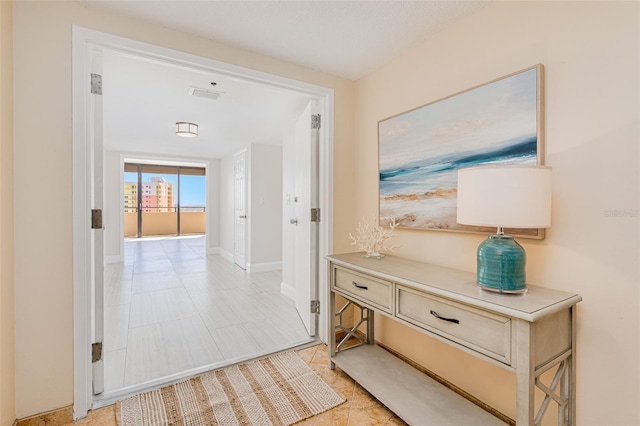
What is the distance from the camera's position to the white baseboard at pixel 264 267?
4980 millimetres

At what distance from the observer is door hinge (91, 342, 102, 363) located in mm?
1671

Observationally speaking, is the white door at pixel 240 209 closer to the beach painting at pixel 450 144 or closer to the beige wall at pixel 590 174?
the beach painting at pixel 450 144

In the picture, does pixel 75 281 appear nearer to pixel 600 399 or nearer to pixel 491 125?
pixel 491 125

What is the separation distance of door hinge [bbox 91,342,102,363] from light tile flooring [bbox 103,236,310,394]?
9.8 inches

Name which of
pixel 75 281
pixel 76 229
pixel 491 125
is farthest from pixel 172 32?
pixel 491 125

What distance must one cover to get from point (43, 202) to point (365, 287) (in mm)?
1801

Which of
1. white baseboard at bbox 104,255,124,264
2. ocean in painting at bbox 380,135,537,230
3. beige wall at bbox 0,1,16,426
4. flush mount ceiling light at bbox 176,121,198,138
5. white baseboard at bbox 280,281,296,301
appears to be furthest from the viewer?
white baseboard at bbox 104,255,124,264

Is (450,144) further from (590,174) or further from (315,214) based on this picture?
(315,214)

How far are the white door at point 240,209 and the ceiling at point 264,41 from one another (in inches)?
76.4

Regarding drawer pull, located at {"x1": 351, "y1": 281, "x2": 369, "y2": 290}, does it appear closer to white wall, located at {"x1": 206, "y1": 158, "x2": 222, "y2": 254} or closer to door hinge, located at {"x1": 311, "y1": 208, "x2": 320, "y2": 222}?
door hinge, located at {"x1": 311, "y1": 208, "x2": 320, "y2": 222}

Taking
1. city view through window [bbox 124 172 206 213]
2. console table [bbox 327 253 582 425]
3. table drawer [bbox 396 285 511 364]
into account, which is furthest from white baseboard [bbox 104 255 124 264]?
table drawer [bbox 396 285 511 364]

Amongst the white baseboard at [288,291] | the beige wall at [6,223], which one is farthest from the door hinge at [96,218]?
the white baseboard at [288,291]

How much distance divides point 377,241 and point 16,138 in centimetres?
208

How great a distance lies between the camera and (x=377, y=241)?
6.60 feet
